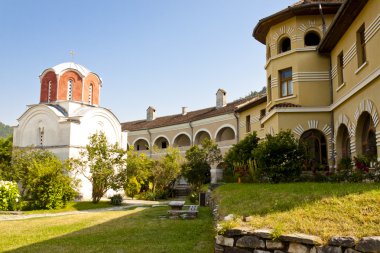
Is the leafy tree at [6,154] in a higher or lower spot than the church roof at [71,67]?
lower

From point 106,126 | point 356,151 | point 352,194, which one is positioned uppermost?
point 106,126

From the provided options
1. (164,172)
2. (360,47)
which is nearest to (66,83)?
(164,172)

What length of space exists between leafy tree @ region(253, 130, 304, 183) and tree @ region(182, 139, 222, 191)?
10.3m

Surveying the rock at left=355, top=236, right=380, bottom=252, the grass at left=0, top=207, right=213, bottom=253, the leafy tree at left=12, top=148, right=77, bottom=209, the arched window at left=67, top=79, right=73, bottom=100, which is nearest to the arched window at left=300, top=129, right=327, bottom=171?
the grass at left=0, top=207, right=213, bottom=253

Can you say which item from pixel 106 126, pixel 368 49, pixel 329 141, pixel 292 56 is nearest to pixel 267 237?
pixel 368 49

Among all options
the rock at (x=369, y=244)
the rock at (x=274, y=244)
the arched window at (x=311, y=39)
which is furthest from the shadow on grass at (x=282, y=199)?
the arched window at (x=311, y=39)

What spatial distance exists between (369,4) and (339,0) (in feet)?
17.7

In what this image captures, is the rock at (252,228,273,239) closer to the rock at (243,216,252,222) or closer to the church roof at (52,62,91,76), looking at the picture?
the rock at (243,216,252,222)

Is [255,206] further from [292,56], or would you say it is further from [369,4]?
[292,56]

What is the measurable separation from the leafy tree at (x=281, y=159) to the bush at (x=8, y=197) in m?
11.7

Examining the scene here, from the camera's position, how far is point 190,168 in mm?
24625

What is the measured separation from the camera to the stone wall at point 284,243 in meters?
5.14

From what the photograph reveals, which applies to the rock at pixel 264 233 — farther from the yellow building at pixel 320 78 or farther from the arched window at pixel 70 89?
the arched window at pixel 70 89

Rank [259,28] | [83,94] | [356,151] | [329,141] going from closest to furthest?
1. [356,151]
2. [329,141]
3. [259,28]
4. [83,94]
